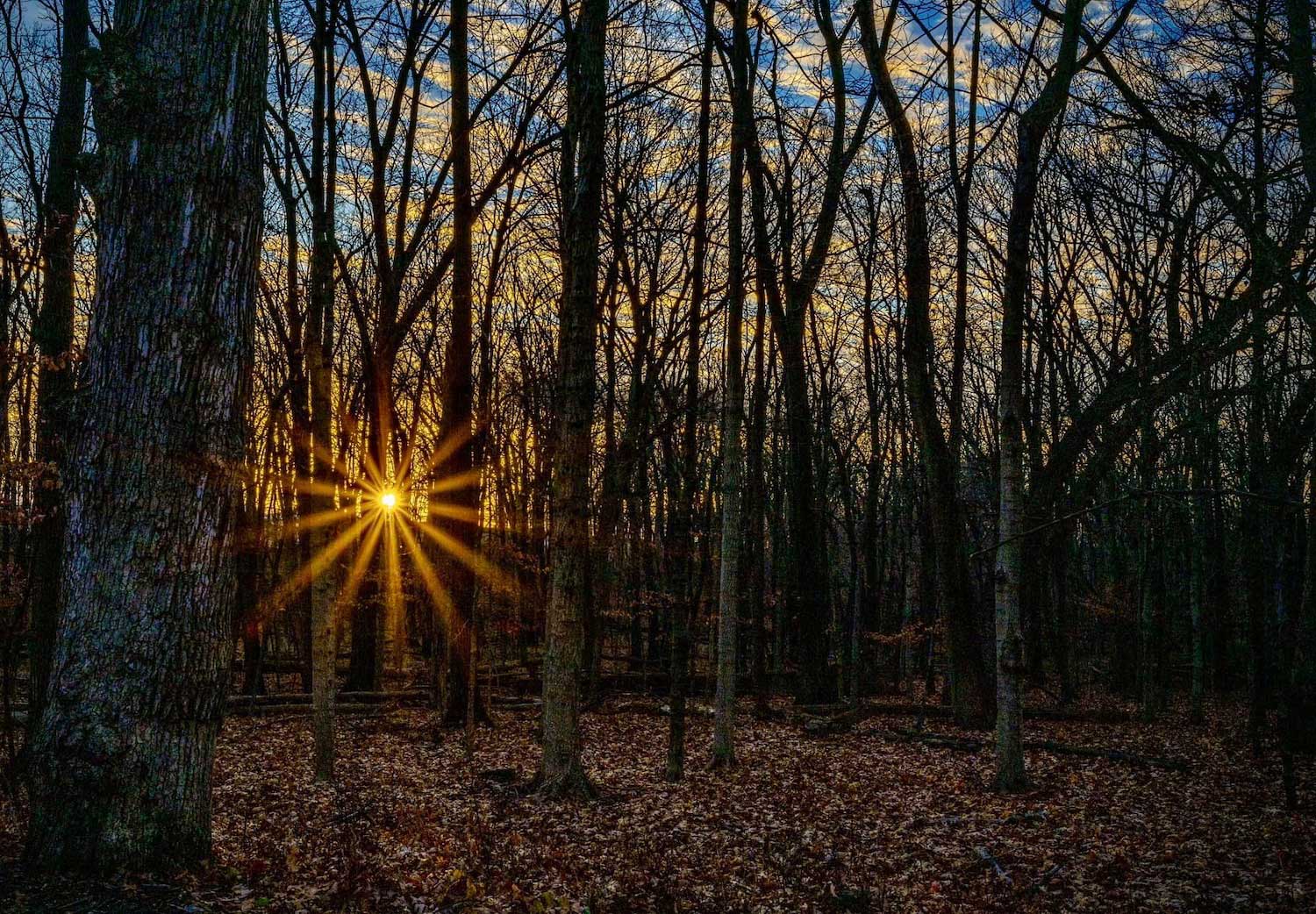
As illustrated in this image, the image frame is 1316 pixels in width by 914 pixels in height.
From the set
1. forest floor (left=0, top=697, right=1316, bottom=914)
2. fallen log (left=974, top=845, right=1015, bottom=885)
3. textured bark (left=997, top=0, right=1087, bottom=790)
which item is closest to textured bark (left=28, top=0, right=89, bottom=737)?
forest floor (left=0, top=697, right=1316, bottom=914)

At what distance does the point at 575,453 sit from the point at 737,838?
3.76m

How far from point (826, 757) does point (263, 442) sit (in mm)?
19022

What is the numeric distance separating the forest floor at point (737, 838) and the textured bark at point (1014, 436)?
2.05ft

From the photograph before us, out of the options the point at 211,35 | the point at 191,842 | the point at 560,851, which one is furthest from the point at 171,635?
the point at 560,851

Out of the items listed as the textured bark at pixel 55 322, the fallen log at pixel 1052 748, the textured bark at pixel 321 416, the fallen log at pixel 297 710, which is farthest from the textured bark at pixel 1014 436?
the fallen log at pixel 297 710

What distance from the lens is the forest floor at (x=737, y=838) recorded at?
5176mm

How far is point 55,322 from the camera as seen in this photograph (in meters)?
7.39

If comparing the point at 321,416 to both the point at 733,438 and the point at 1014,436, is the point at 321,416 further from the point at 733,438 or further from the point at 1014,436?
the point at 1014,436

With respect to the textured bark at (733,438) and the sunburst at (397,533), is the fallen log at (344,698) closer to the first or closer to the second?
the sunburst at (397,533)

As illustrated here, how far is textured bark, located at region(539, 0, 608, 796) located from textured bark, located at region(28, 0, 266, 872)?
3.85 metres

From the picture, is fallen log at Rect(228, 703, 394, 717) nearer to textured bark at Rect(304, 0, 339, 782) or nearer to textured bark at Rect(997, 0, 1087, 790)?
textured bark at Rect(304, 0, 339, 782)

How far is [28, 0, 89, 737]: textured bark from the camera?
6820 mm

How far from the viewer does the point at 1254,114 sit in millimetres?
8336

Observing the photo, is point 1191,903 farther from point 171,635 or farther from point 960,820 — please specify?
point 171,635
